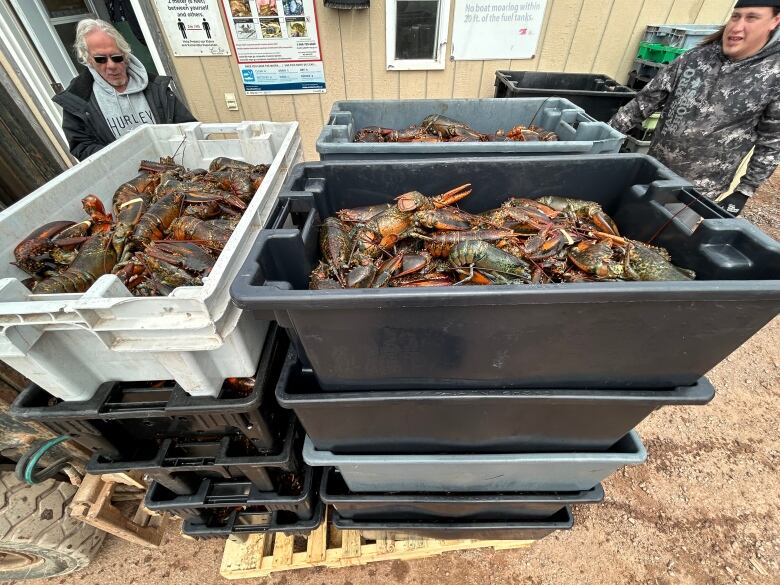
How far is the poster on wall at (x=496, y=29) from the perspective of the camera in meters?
3.48

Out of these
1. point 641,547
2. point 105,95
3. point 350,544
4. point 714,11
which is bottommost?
point 641,547

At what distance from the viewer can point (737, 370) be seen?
289 centimetres

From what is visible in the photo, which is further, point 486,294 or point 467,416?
point 467,416

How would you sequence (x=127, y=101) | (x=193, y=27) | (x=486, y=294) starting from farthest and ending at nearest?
1. (x=193, y=27)
2. (x=127, y=101)
3. (x=486, y=294)

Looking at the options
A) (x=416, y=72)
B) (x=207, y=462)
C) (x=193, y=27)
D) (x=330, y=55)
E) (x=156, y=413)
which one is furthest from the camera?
(x=416, y=72)

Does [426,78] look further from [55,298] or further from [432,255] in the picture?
[55,298]

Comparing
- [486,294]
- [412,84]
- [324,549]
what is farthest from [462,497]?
[412,84]

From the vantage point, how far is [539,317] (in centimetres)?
92

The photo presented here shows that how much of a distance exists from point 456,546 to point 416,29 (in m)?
4.41

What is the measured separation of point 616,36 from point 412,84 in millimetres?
2200

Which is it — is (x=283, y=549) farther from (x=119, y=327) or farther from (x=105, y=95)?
(x=105, y=95)

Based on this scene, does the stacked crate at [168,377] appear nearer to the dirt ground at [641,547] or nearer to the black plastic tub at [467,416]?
the black plastic tub at [467,416]

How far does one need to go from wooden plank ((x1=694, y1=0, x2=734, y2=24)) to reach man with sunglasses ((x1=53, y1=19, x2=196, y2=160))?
17.0ft

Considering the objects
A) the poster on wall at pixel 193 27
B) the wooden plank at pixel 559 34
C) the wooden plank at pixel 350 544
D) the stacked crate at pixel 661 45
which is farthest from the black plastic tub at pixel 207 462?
the stacked crate at pixel 661 45
